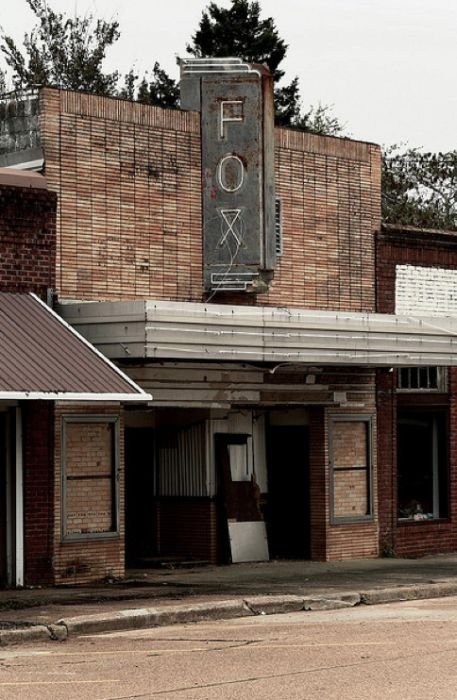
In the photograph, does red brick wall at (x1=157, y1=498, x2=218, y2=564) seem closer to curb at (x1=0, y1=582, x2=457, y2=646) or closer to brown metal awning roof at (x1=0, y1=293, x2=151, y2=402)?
curb at (x1=0, y1=582, x2=457, y2=646)

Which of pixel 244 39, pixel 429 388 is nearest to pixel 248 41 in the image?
pixel 244 39

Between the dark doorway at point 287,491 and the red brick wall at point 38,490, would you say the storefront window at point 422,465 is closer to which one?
the dark doorway at point 287,491

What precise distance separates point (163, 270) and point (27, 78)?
Answer: 99.7 ft

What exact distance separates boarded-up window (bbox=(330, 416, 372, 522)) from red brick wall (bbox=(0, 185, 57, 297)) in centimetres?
602

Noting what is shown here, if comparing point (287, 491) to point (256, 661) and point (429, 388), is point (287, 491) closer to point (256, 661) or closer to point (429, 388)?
point (429, 388)

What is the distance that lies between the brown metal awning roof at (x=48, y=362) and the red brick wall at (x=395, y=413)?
23.7ft

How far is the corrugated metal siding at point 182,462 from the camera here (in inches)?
934

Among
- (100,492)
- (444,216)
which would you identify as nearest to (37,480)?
(100,492)

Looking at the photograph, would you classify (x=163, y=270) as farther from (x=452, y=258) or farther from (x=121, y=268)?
(x=452, y=258)

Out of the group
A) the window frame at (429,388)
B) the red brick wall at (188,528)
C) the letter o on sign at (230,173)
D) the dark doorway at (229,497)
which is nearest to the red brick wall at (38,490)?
the red brick wall at (188,528)

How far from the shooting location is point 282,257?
77.2ft

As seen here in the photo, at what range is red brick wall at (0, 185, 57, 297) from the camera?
20.0 meters

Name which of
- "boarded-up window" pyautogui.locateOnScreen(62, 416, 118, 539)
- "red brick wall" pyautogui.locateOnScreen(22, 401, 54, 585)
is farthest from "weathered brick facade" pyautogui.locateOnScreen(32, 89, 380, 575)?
"boarded-up window" pyautogui.locateOnScreen(62, 416, 118, 539)

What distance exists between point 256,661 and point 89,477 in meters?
8.07
